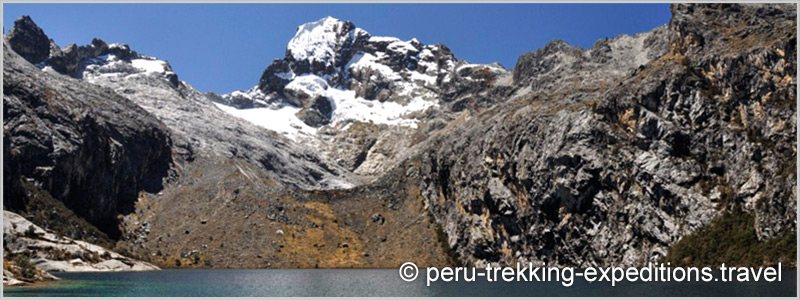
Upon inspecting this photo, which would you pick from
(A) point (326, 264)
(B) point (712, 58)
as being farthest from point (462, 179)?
(B) point (712, 58)

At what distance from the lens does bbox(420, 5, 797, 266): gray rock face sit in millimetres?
102000

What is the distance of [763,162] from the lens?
100812mm

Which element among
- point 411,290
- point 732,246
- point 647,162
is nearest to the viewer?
point 411,290

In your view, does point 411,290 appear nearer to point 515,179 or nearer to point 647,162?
point 647,162

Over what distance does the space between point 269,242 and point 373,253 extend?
830 inches

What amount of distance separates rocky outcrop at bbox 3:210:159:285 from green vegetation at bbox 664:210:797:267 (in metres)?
84.3

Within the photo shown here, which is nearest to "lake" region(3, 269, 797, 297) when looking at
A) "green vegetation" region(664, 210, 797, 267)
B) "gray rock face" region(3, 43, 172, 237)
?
"green vegetation" region(664, 210, 797, 267)

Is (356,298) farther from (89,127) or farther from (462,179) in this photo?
(89,127)

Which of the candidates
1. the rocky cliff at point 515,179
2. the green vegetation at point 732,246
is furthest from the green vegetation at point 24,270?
the green vegetation at point 732,246

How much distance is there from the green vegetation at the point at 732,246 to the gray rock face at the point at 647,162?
1.61m

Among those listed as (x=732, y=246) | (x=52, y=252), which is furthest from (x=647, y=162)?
(x=52, y=252)

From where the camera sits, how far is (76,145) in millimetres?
145500

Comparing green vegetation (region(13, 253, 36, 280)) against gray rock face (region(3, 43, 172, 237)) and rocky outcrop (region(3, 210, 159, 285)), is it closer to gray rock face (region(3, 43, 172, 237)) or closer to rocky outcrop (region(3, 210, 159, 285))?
rocky outcrop (region(3, 210, 159, 285))

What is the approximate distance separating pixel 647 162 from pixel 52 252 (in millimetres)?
90518
